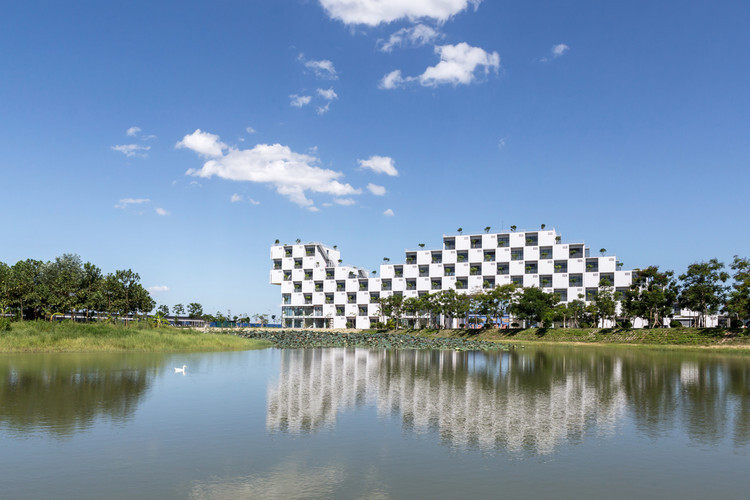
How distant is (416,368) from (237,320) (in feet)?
470

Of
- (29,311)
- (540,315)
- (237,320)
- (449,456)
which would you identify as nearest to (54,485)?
(449,456)

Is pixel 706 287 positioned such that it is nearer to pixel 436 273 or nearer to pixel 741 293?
pixel 741 293

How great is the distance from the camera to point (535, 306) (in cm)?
10412

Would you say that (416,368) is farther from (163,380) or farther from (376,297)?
(376,297)

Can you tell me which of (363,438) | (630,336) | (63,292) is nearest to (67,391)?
(363,438)

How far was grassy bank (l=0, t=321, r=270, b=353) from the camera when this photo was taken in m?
51.2

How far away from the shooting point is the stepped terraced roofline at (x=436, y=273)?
419ft

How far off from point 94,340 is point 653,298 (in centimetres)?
8523

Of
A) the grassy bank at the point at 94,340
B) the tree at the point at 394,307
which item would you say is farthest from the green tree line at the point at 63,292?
the tree at the point at 394,307

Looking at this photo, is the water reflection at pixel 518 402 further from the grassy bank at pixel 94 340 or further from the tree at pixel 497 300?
the tree at pixel 497 300

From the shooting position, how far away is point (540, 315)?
104 meters

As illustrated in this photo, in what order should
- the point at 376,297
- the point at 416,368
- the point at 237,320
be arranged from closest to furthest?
the point at 416,368, the point at 376,297, the point at 237,320

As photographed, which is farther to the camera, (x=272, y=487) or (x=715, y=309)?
(x=715, y=309)

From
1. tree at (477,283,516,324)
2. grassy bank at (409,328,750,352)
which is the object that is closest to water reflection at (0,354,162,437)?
grassy bank at (409,328,750,352)
